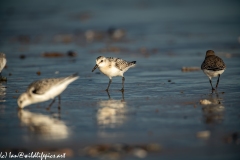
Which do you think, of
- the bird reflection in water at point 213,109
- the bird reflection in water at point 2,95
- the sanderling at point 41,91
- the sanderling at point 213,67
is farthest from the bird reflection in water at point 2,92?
the sanderling at point 213,67

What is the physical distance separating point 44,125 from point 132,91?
4.05 meters

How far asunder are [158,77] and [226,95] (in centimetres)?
346

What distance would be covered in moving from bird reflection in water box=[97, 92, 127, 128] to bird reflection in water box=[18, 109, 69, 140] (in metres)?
0.83

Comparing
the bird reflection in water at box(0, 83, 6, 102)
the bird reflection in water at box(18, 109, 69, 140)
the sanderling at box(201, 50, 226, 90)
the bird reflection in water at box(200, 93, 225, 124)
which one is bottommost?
the bird reflection in water at box(18, 109, 69, 140)

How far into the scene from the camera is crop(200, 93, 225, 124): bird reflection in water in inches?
375

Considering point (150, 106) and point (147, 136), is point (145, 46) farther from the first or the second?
point (147, 136)

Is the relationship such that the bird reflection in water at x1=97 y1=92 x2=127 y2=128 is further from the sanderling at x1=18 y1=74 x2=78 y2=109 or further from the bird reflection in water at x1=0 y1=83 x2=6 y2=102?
the bird reflection in water at x1=0 y1=83 x2=6 y2=102

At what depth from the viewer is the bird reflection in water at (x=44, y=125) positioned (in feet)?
28.9

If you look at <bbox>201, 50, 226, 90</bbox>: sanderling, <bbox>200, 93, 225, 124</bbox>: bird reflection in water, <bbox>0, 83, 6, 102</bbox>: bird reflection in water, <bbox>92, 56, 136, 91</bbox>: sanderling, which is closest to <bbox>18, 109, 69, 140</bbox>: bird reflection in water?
<bbox>0, 83, 6, 102</bbox>: bird reflection in water

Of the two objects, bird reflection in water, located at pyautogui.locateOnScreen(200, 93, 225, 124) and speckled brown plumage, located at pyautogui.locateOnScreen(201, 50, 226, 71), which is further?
speckled brown plumage, located at pyautogui.locateOnScreen(201, 50, 226, 71)

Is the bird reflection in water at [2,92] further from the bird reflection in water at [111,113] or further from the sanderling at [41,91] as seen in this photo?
the bird reflection in water at [111,113]

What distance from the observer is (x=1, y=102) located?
11711 millimetres

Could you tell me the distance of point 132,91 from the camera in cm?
1307

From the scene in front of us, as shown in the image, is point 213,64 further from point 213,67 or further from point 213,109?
point 213,109
